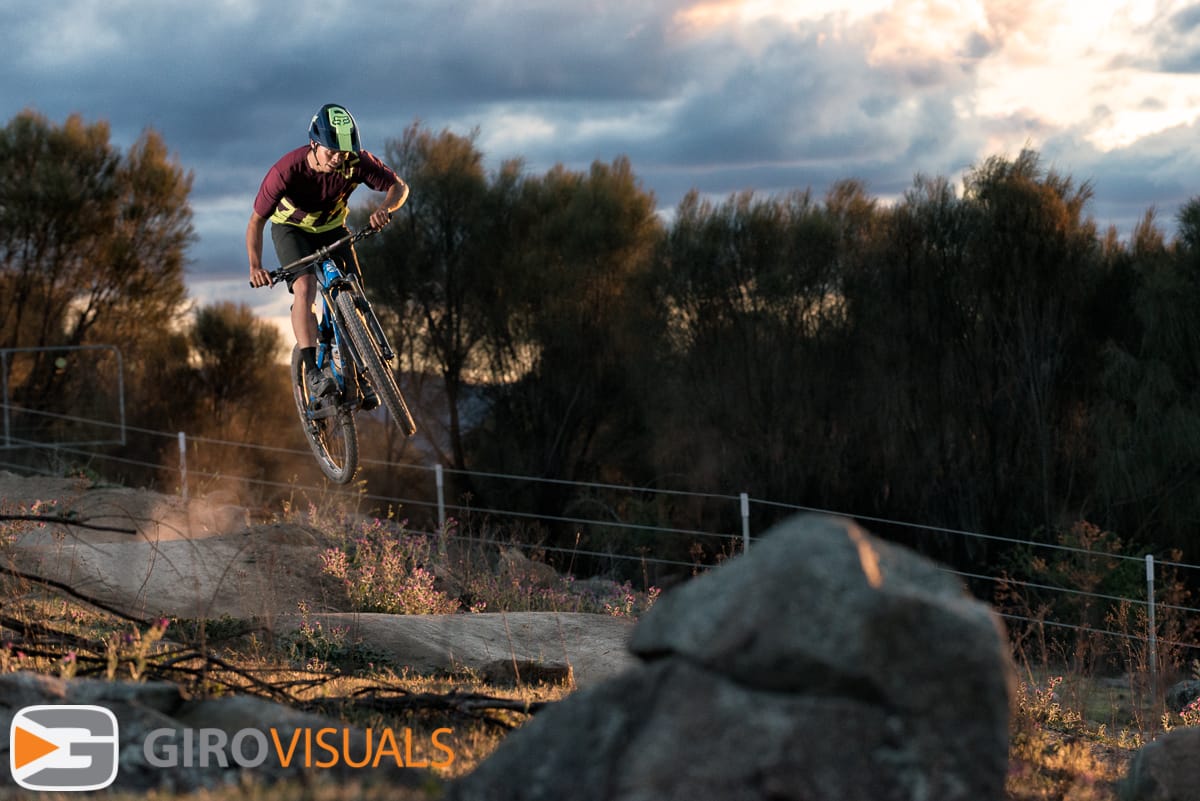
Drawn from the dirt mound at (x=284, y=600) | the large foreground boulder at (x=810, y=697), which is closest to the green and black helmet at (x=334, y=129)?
the dirt mound at (x=284, y=600)

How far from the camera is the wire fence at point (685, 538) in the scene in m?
12.2

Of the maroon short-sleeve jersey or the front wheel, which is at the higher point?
the maroon short-sleeve jersey

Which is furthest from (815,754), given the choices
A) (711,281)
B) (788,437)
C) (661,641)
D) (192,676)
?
(711,281)

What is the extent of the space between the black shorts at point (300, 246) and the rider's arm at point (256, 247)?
11 cm

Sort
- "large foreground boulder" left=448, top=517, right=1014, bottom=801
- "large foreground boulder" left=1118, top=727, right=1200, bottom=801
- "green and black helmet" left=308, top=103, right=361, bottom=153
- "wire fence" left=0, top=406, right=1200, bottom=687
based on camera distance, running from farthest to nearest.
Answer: "wire fence" left=0, top=406, right=1200, bottom=687
"green and black helmet" left=308, top=103, right=361, bottom=153
"large foreground boulder" left=1118, top=727, right=1200, bottom=801
"large foreground boulder" left=448, top=517, right=1014, bottom=801

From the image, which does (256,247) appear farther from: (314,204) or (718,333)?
(718,333)

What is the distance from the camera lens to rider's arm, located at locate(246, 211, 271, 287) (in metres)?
7.41

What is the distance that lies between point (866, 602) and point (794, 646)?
18cm

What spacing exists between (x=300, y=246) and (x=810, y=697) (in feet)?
18.5

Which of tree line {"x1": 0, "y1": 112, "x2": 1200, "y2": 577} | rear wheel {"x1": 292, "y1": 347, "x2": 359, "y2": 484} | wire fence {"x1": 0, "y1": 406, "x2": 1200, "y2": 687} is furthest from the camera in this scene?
tree line {"x1": 0, "y1": 112, "x2": 1200, "y2": 577}

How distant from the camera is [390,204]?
7172 millimetres

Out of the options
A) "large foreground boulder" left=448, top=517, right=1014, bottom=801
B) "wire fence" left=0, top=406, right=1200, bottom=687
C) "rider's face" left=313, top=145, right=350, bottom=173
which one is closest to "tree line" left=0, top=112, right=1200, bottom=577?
"wire fence" left=0, top=406, right=1200, bottom=687

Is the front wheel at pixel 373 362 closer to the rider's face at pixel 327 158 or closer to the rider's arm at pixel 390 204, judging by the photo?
the rider's arm at pixel 390 204

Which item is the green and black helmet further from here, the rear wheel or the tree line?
the tree line
